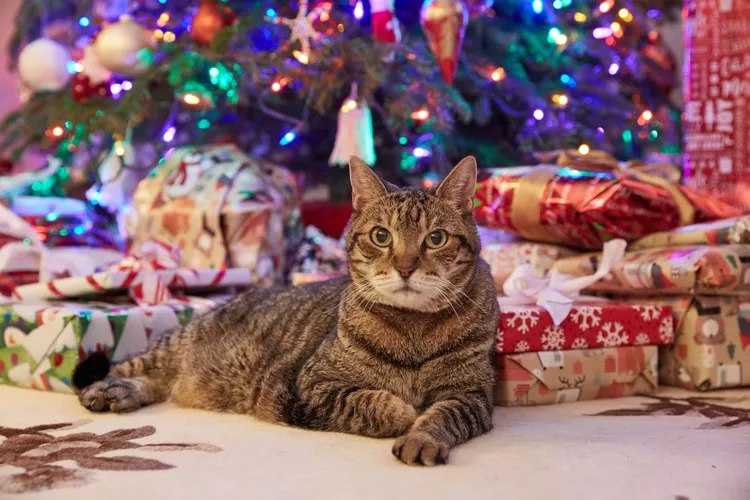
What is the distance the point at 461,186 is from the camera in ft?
4.94

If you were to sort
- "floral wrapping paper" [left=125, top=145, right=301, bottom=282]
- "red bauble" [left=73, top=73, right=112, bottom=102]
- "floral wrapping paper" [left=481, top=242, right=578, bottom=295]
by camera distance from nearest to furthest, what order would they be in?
"floral wrapping paper" [left=481, top=242, right=578, bottom=295], "floral wrapping paper" [left=125, top=145, right=301, bottom=282], "red bauble" [left=73, top=73, right=112, bottom=102]

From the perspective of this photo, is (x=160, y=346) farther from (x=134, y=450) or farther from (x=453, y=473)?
(x=453, y=473)

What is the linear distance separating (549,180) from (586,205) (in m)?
0.15

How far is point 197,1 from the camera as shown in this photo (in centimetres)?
307

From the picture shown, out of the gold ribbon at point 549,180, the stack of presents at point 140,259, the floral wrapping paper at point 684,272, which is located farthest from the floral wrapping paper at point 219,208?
the floral wrapping paper at point 684,272

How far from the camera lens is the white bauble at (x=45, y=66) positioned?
11.0ft

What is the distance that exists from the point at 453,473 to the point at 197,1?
2498mm

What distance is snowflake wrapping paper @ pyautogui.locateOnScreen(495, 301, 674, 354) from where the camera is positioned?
170cm

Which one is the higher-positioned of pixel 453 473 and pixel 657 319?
pixel 657 319

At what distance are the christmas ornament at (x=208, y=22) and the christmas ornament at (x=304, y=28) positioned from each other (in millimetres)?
243

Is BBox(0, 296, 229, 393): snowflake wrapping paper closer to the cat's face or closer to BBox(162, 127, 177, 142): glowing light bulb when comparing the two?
the cat's face

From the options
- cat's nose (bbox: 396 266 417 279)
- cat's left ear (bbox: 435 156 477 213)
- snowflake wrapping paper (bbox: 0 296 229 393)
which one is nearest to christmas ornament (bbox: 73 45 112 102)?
snowflake wrapping paper (bbox: 0 296 229 393)

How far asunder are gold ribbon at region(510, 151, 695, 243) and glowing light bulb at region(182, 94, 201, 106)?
139 centimetres

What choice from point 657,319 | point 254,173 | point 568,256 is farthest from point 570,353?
point 254,173
